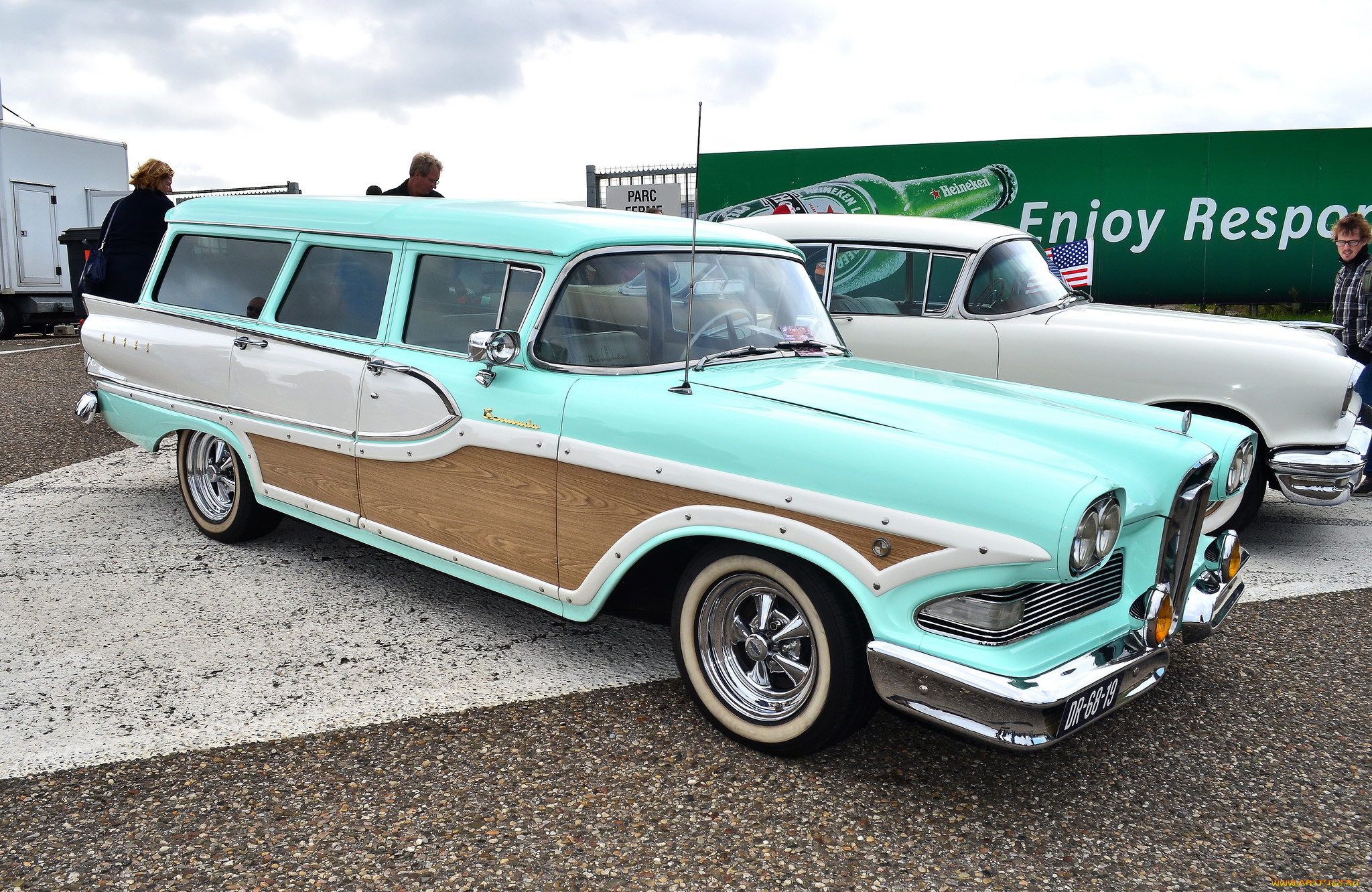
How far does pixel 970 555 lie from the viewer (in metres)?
2.61

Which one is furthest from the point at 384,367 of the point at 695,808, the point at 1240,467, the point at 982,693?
the point at 1240,467

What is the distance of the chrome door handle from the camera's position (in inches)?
158

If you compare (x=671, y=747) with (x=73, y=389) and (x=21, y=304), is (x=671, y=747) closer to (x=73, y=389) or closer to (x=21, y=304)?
(x=73, y=389)

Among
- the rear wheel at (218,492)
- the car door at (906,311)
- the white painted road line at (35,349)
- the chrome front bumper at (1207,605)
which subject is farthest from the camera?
the white painted road line at (35,349)

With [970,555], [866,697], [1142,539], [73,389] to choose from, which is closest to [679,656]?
[866,697]

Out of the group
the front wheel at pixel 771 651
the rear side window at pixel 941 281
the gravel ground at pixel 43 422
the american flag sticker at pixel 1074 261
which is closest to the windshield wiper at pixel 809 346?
the front wheel at pixel 771 651

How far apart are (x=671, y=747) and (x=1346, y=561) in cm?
401

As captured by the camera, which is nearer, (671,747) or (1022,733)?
(1022,733)

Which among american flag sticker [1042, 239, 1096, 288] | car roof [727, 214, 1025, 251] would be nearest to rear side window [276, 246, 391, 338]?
car roof [727, 214, 1025, 251]

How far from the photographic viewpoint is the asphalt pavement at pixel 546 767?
2.63 metres

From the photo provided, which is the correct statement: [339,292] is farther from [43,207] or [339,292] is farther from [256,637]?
[43,207]

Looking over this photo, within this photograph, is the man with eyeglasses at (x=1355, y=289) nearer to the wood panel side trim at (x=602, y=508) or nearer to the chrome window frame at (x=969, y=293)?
the chrome window frame at (x=969, y=293)

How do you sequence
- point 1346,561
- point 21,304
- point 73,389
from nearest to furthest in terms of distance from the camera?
point 1346,561 → point 73,389 → point 21,304

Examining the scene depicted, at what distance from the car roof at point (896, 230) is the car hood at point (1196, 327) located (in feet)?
2.21
